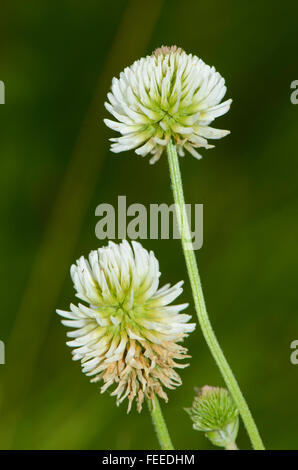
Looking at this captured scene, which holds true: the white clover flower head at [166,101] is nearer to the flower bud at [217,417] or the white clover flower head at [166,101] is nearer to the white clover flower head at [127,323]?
the white clover flower head at [127,323]

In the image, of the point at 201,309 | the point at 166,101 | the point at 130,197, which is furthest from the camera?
the point at 130,197

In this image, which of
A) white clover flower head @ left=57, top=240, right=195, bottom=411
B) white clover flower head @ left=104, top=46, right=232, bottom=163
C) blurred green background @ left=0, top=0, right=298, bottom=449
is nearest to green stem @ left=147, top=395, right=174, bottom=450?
white clover flower head @ left=57, top=240, right=195, bottom=411

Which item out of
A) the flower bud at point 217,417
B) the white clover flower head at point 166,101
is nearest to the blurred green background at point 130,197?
the flower bud at point 217,417

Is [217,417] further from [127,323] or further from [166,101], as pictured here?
[166,101]

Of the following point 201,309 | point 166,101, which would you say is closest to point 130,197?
point 166,101

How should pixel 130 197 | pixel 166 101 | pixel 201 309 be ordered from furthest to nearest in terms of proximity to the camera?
pixel 130 197 → pixel 166 101 → pixel 201 309

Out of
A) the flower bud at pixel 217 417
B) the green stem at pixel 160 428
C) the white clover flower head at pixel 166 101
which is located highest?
the white clover flower head at pixel 166 101

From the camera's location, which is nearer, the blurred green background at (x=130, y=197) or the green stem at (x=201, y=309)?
the green stem at (x=201, y=309)
